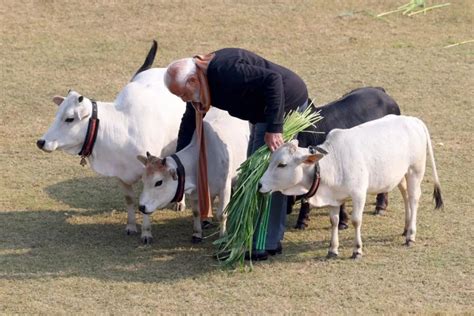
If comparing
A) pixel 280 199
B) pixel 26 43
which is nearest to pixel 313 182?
pixel 280 199

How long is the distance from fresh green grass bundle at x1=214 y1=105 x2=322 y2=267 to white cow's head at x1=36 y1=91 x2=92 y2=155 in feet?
5.23

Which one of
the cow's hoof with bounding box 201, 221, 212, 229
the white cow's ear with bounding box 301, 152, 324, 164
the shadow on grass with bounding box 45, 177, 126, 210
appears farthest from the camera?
the shadow on grass with bounding box 45, 177, 126, 210

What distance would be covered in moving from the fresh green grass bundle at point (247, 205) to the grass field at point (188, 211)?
0.20 m

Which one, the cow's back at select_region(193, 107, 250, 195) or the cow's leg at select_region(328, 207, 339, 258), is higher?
the cow's back at select_region(193, 107, 250, 195)

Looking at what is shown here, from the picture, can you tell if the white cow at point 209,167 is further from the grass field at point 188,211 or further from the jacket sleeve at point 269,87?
the jacket sleeve at point 269,87

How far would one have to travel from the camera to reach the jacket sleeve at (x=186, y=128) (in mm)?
9414

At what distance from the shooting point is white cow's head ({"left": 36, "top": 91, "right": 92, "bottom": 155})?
31.4ft

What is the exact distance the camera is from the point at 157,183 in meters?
9.14

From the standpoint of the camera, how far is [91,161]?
986 cm

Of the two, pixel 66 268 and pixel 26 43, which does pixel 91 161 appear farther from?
pixel 26 43

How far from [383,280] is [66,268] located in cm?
266

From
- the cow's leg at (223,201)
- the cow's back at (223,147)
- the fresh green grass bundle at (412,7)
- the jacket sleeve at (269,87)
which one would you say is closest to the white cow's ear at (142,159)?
the cow's back at (223,147)

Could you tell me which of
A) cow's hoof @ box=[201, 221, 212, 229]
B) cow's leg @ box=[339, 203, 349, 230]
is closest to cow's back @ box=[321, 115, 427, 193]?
cow's leg @ box=[339, 203, 349, 230]

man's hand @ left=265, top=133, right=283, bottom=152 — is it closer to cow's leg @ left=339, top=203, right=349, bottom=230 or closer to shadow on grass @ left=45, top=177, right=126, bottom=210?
cow's leg @ left=339, top=203, right=349, bottom=230
